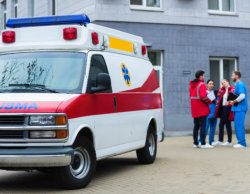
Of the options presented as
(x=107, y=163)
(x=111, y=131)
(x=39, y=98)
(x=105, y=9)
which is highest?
(x=105, y=9)

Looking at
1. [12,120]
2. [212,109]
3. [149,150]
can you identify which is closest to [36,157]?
[12,120]

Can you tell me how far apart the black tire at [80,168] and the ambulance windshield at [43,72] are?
801 mm

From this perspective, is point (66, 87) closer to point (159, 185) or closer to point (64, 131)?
point (64, 131)

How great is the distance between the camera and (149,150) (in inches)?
403

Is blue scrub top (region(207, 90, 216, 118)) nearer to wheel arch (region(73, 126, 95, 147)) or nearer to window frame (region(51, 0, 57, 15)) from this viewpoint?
wheel arch (region(73, 126, 95, 147))

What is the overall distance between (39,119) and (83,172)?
3.93ft

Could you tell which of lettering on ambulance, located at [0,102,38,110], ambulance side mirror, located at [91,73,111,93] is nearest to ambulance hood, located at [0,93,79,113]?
lettering on ambulance, located at [0,102,38,110]

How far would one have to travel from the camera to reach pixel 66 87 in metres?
7.33

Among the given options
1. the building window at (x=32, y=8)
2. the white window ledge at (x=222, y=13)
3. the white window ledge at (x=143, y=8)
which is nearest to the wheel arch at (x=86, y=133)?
the white window ledge at (x=143, y=8)

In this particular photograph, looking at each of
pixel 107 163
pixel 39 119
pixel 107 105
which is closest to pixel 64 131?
pixel 39 119

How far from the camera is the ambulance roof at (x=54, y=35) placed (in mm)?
7816

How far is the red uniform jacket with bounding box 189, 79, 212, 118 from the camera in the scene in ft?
41.7

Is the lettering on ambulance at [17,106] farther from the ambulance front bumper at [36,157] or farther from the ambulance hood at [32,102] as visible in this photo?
the ambulance front bumper at [36,157]

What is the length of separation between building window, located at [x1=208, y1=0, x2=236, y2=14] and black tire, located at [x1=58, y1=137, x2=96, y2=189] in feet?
47.1
